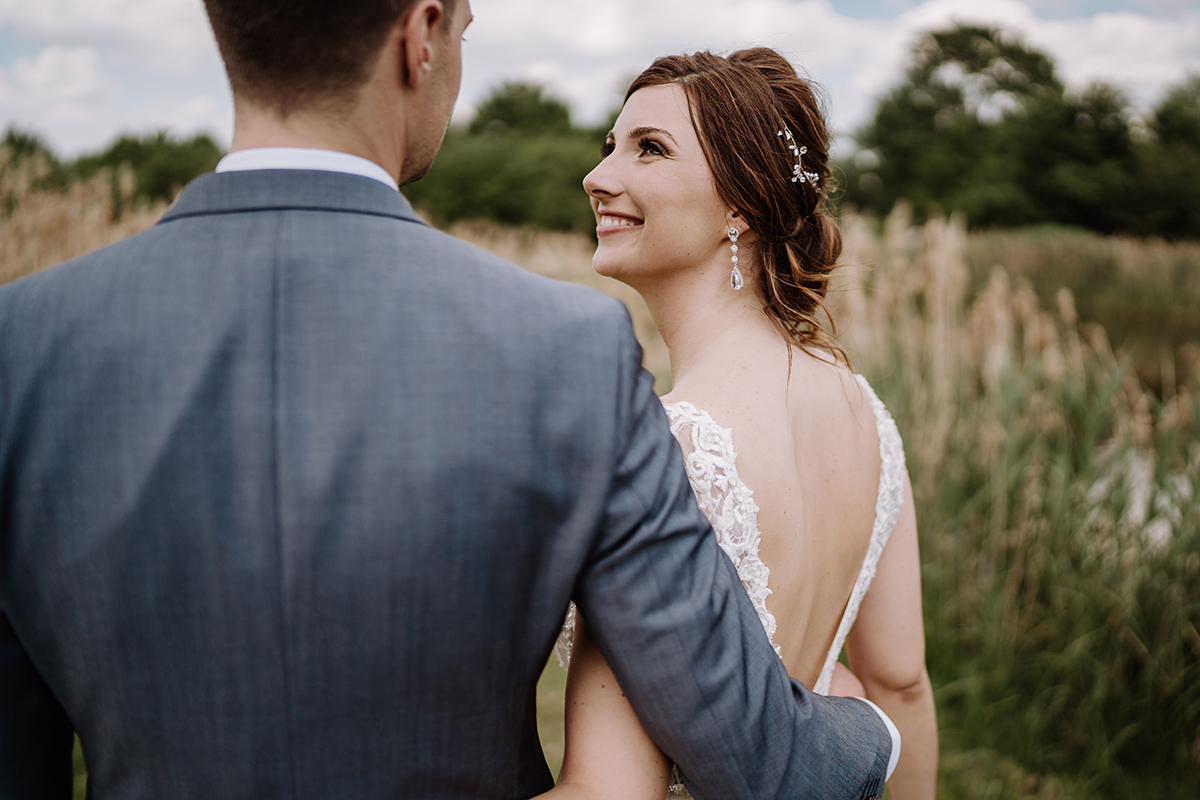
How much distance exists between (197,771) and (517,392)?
0.68 m

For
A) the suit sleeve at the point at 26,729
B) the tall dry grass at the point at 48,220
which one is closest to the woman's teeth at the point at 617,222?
the suit sleeve at the point at 26,729

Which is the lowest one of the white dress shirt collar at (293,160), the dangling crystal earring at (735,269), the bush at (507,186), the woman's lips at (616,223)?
the bush at (507,186)

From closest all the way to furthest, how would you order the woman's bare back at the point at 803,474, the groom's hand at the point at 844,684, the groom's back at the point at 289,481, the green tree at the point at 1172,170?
the groom's back at the point at 289,481
the woman's bare back at the point at 803,474
the groom's hand at the point at 844,684
the green tree at the point at 1172,170

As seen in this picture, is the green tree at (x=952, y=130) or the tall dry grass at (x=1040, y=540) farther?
the green tree at (x=952, y=130)

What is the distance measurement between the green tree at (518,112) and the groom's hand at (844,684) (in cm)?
4391

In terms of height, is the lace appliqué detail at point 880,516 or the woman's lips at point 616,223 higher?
the woman's lips at point 616,223

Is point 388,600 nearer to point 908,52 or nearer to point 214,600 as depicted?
point 214,600

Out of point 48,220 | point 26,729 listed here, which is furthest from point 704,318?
point 48,220

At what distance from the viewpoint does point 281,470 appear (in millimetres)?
1055

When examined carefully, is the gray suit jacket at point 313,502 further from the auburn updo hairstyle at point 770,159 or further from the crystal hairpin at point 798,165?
the crystal hairpin at point 798,165

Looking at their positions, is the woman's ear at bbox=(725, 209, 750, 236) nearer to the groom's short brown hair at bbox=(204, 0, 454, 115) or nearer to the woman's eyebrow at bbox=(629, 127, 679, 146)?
the woman's eyebrow at bbox=(629, 127, 679, 146)

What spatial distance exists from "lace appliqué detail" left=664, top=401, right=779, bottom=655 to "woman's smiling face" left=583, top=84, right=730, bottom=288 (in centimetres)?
50

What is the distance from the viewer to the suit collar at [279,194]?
44.9 inches

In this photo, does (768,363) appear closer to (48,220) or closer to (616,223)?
(616,223)
